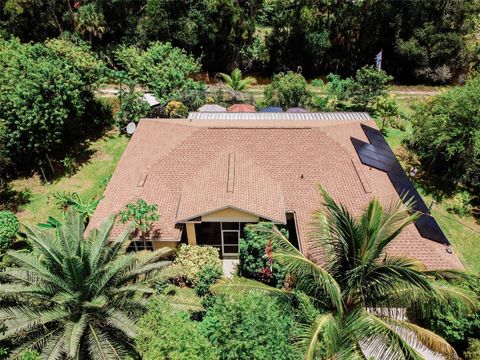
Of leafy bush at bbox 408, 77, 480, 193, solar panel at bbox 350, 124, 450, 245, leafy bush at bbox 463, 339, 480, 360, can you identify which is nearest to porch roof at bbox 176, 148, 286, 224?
solar panel at bbox 350, 124, 450, 245

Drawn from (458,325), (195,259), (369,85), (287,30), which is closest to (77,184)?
(195,259)

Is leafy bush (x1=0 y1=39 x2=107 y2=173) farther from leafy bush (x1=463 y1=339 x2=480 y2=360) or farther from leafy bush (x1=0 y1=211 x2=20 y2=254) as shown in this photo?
leafy bush (x1=463 y1=339 x2=480 y2=360)

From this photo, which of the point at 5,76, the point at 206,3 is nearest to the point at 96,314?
the point at 5,76

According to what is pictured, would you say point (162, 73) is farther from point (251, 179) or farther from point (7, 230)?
point (7, 230)

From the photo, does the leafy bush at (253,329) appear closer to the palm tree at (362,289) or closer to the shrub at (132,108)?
the palm tree at (362,289)

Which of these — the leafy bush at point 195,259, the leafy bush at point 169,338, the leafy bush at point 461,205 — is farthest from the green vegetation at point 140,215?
the leafy bush at point 461,205
